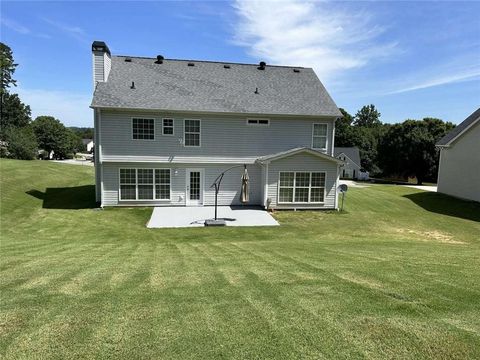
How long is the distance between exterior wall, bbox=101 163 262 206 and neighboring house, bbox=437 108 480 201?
17.1 m

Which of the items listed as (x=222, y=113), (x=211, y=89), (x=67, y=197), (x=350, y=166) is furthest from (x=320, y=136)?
(x=350, y=166)

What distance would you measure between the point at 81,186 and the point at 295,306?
2509 cm

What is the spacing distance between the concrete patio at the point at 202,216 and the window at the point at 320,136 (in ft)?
18.9

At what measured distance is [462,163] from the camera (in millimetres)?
26828

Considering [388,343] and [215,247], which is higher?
[388,343]

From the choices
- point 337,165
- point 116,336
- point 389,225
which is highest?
point 337,165

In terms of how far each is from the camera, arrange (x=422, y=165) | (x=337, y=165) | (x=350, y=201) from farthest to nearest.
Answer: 1. (x=422, y=165)
2. (x=350, y=201)
3. (x=337, y=165)

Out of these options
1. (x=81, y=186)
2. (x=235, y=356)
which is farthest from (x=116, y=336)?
(x=81, y=186)

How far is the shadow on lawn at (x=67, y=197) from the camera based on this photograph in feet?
64.5

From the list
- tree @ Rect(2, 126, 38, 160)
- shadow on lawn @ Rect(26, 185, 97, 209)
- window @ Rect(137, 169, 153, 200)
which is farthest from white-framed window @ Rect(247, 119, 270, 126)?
tree @ Rect(2, 126, 38, 160)

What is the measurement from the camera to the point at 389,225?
18.1m

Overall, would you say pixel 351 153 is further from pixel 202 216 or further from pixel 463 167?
pixel 202 216

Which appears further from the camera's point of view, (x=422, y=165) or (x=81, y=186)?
(x=422, y=165)

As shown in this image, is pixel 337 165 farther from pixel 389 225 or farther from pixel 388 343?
pixel 388 343
